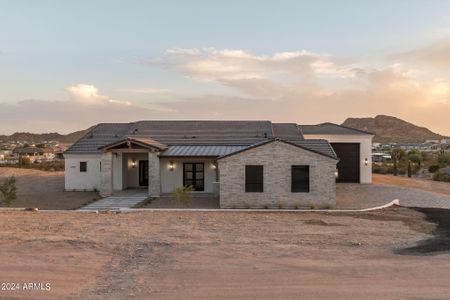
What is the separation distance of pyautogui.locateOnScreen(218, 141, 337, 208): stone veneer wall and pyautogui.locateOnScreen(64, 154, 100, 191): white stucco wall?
37.0ft

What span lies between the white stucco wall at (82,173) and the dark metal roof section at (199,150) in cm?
548

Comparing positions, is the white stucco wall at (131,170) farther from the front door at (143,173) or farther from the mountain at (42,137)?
the mountain at (42,137)

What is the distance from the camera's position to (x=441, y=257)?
1159cm

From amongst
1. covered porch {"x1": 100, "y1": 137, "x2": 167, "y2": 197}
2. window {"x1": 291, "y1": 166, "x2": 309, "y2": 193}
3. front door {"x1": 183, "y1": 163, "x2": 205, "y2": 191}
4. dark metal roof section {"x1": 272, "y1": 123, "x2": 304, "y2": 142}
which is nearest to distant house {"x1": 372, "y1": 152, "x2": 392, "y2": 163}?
dark metal roof section {"x1": 272, "y1": 123, "x2": 304, "y2": 142}

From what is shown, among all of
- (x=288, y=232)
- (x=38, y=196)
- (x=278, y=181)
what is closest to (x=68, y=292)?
(x=288, y=232)

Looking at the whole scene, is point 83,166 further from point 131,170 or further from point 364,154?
point 364,154

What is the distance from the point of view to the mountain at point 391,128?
164 metres

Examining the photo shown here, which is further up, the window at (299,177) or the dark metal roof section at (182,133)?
the dark metal roof section at (182,133)

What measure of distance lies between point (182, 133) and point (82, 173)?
7783mm

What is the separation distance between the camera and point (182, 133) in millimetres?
32844

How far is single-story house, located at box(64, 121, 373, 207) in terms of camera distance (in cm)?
2184

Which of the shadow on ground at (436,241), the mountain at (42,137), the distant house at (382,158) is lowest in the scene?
the shadow on ground at (436,241)

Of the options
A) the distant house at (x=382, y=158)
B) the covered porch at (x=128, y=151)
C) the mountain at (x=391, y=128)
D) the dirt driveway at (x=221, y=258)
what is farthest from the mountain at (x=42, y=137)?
the dirt driveway at (x=221, y=258)

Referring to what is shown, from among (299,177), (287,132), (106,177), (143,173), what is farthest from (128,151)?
(287,132)
